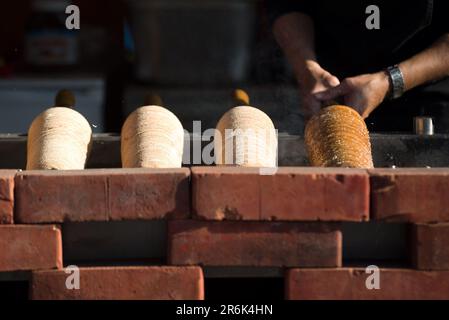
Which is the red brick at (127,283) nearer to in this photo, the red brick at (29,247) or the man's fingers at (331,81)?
the red brick at (29,247)

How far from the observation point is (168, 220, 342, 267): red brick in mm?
1687

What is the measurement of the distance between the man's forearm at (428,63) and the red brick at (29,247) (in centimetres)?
137

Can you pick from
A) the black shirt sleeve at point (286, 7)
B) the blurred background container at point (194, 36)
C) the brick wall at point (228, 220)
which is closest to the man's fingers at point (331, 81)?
the black shirt sleeve at point (286, 7)

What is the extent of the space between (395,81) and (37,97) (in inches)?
187

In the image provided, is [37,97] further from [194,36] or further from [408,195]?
[408,195]

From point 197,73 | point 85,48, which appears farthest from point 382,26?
point 85,48

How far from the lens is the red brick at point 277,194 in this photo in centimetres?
167

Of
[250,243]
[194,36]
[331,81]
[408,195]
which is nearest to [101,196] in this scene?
[250,243]

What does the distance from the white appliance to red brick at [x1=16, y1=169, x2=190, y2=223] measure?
185 inches

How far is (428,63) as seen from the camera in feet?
9.16

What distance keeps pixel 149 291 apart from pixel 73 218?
18cm

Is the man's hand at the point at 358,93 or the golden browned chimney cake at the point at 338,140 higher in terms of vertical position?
the man's hand at the point at 358,93

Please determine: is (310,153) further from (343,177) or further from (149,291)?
(149,291)
